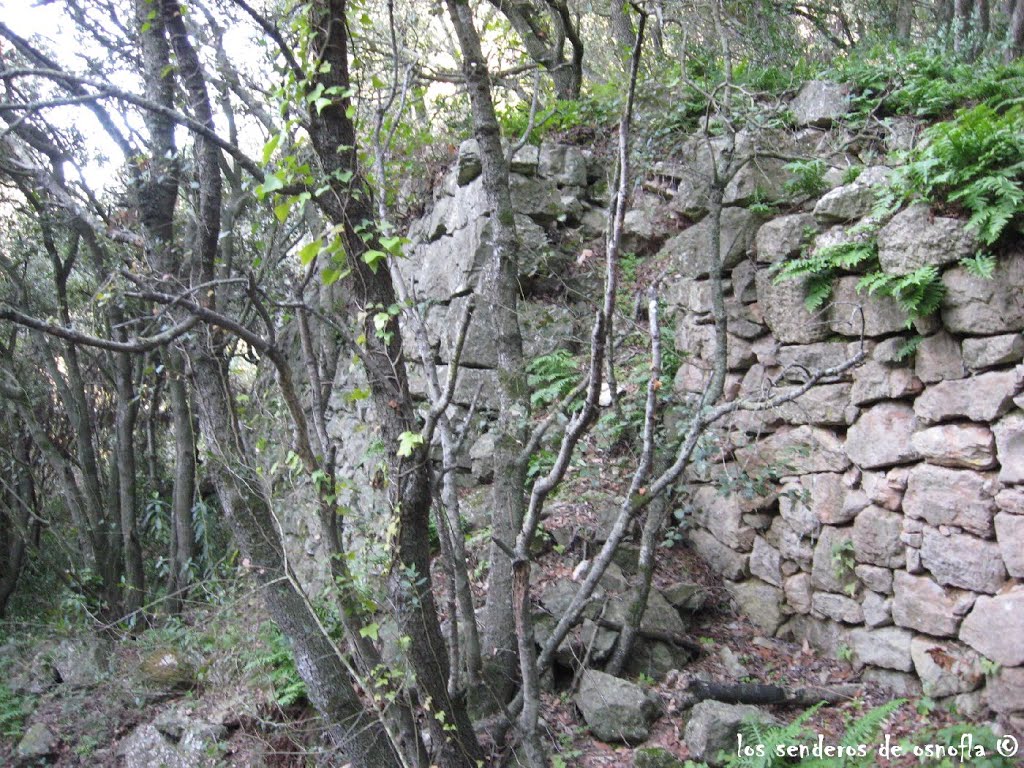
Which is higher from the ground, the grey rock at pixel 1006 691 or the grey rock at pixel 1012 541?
the grey rock at pixel 1012 541

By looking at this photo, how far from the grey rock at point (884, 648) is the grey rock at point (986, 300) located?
1.97 metres

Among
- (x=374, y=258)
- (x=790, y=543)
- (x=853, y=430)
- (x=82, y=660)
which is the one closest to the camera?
(x=374, y=258)

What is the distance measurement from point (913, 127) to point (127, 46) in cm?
671

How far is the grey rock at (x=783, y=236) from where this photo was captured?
5.11 meters

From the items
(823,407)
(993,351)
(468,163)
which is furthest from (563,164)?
(993,351)

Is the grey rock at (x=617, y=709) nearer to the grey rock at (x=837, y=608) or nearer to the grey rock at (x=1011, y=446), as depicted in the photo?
the grey rock at (x=837, y=608)

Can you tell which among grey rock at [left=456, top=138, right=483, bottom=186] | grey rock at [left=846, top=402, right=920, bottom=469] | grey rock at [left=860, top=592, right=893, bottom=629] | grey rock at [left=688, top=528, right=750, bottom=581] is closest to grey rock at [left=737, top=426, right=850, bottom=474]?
grey rock at [left=846, top=402, right=920, bottom=469]

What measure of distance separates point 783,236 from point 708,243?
611 mm

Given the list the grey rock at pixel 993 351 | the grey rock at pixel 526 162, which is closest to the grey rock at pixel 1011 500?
the grey rock at pixel 993 351

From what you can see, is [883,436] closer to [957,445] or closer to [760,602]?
[957,445]

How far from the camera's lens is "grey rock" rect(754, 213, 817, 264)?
511 cm

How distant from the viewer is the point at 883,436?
4.54 metres

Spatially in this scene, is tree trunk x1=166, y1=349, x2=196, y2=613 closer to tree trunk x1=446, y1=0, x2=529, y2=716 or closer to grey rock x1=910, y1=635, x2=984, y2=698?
tree trunk x1=446, y1=0, x2=529, y2=716

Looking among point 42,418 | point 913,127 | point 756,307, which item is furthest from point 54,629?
point 913,127
